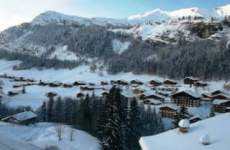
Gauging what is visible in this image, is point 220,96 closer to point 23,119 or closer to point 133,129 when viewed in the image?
point 133,129

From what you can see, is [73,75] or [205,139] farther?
[73,75]

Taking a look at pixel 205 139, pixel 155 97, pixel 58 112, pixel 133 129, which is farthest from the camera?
pixel 155 97

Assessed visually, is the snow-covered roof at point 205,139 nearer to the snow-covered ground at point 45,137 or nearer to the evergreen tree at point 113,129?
the evergreen tree at point 113,129

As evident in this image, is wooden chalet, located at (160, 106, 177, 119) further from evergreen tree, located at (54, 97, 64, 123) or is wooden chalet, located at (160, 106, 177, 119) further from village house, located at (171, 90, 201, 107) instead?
evergreen tree, located at (54, 97, 64, 123)

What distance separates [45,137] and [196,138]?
35.1 m

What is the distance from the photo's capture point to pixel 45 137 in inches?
2030

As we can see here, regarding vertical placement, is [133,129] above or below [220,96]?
above

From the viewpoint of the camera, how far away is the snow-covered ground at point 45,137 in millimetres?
47328

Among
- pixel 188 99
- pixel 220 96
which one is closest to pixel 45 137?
pixel 188 99

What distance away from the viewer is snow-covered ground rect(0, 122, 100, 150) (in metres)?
47.3

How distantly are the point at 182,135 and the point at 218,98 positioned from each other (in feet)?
202

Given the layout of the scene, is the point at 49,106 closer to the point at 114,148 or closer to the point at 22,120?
the point at 22,120

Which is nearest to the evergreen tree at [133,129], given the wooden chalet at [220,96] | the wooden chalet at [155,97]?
the wooden chalet at [155,97]

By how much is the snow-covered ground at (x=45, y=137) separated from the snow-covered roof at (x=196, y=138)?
23229mm
